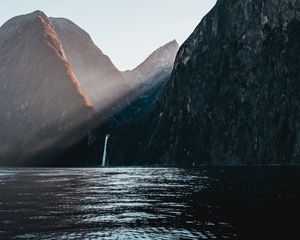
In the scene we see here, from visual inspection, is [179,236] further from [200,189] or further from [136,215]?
[200,189]

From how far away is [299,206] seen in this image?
163ft

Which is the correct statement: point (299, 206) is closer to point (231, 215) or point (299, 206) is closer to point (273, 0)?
point (231, 215)

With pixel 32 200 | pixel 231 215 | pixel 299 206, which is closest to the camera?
pixel 231 215

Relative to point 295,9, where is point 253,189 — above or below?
below

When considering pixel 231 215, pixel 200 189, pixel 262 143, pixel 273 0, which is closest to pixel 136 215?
pixel 231 215

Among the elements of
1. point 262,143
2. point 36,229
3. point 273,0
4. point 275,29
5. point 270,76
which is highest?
point 273,0

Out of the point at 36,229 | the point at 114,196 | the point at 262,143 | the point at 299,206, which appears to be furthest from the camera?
the point at 262,143

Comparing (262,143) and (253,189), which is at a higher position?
(262,143)

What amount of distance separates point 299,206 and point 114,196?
93.4ft

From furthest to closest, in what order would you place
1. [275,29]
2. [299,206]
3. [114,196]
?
[275,29], [114,196], [299,206]

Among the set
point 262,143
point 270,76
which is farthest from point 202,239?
point 270,76

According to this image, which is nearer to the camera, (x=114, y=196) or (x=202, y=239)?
(x=202, y=239)

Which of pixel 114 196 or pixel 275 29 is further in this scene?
pixel 275 29

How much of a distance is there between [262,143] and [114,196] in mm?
125762
